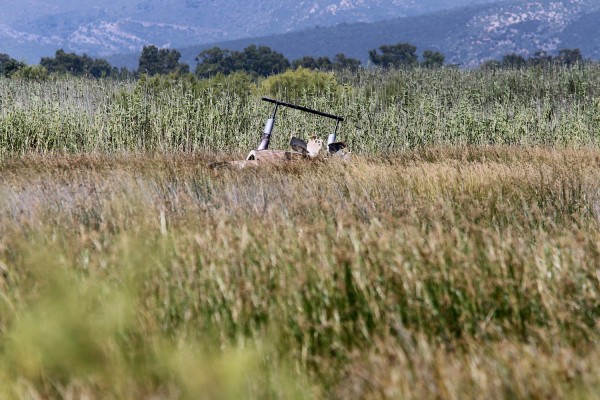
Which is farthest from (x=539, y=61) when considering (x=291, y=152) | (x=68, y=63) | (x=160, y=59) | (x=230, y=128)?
(x=291, y=152)

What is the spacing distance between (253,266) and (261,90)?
29.6 m

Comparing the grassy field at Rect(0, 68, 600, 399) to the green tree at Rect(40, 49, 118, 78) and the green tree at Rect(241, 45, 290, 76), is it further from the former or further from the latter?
the green tree at Rect(241, 45, 290, 76)

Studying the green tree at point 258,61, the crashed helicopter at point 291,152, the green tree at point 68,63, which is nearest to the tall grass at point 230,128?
the crashed helicopter at point 291,152

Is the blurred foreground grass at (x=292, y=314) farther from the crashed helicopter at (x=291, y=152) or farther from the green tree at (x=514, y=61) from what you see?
the green tree at (x=514, y=61)

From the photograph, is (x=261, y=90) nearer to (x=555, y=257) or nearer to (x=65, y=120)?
(x=65, y=120)

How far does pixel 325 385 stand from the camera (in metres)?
3.35

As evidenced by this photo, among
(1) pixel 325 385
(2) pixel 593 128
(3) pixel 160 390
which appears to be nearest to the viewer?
(3) pixel 160 390

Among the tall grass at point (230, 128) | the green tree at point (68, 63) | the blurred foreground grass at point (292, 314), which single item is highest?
the blurred foreground grass at point (292, 314)

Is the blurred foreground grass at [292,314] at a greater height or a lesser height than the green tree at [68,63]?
greater

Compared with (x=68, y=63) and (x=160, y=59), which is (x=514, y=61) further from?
(x=68, y=63)

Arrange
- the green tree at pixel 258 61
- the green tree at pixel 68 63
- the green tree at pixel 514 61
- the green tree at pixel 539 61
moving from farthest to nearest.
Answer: the green tree at pixel 258 61, the green tree at pixel 68 63, the green tree at pixel 514 61, the green tree at pixel 539 61

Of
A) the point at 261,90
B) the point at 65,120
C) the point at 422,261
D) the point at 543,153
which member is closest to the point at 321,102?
the point at 65,120

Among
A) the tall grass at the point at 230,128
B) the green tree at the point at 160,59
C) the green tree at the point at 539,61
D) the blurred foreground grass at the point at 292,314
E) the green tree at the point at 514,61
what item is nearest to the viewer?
the blurred foreground grass at the point at 292,314

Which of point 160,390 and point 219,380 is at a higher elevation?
point 219,380
